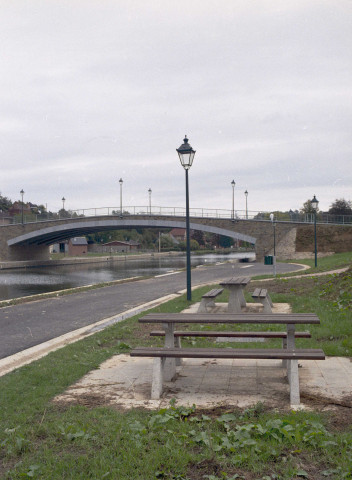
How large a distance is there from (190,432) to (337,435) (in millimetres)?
1176

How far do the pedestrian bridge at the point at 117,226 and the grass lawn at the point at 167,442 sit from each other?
45027 millimetres

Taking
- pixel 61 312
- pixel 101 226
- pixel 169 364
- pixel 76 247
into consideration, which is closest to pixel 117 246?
pixel 76 247

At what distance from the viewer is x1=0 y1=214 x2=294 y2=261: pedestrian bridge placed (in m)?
49.1

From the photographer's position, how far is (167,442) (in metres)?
3.56

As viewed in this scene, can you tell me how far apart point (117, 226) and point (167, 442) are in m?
55.7

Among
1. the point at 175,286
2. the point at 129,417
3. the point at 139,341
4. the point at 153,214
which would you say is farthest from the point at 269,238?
the point at 129,417

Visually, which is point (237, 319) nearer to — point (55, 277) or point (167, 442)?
point (167, 442)

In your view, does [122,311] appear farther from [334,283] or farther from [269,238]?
[269,238]

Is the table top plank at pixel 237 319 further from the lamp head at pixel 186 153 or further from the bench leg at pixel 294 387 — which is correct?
the lamp head at pixel 186 153

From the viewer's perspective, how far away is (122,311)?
500 inches

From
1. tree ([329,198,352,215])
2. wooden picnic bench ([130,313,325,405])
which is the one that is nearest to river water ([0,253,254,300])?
wooden picnic bench ([130,313,325,405])

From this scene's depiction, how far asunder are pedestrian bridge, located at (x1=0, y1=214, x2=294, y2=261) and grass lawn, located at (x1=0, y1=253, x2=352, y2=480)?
4503 centimetres

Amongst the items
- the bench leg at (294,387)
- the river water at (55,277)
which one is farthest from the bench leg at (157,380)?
the river water at (55,277)

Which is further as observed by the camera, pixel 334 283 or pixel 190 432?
pixel 334 283
